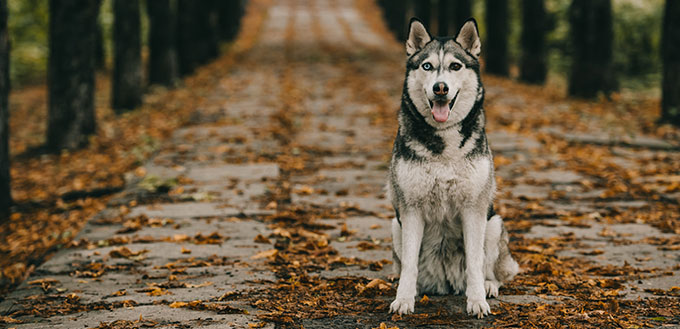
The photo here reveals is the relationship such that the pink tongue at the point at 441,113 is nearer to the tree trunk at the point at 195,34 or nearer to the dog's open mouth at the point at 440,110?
the dog's open mouth at the point at 440,110

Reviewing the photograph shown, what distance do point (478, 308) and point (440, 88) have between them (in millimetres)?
1449

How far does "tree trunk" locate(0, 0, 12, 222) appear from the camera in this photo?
779cm

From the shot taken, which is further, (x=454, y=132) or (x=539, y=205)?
(x=539, y=205)

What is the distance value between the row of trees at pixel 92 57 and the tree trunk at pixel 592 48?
377 inches

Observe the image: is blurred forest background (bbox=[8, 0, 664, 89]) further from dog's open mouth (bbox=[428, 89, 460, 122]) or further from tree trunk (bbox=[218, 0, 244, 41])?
dog's open mouth (bbox=[428, 89, 460, 122])

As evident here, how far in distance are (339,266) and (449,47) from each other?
Result: 214 centimetres

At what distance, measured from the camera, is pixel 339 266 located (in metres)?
5.47

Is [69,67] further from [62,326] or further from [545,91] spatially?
[545,91]

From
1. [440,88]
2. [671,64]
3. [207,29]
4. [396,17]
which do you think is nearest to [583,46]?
[671,64]

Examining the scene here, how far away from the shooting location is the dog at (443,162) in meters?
4.23

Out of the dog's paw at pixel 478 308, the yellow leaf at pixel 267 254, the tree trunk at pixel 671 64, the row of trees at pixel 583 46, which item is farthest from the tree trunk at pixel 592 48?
the dog's paw at pixel 478 308

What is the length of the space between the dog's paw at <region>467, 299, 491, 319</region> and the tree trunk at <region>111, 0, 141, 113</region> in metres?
12.1

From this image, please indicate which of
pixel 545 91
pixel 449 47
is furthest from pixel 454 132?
pixel 545 91


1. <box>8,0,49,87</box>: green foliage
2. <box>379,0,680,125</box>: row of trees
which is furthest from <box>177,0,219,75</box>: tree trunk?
<box>379,0,680,125</box>: row of trees
